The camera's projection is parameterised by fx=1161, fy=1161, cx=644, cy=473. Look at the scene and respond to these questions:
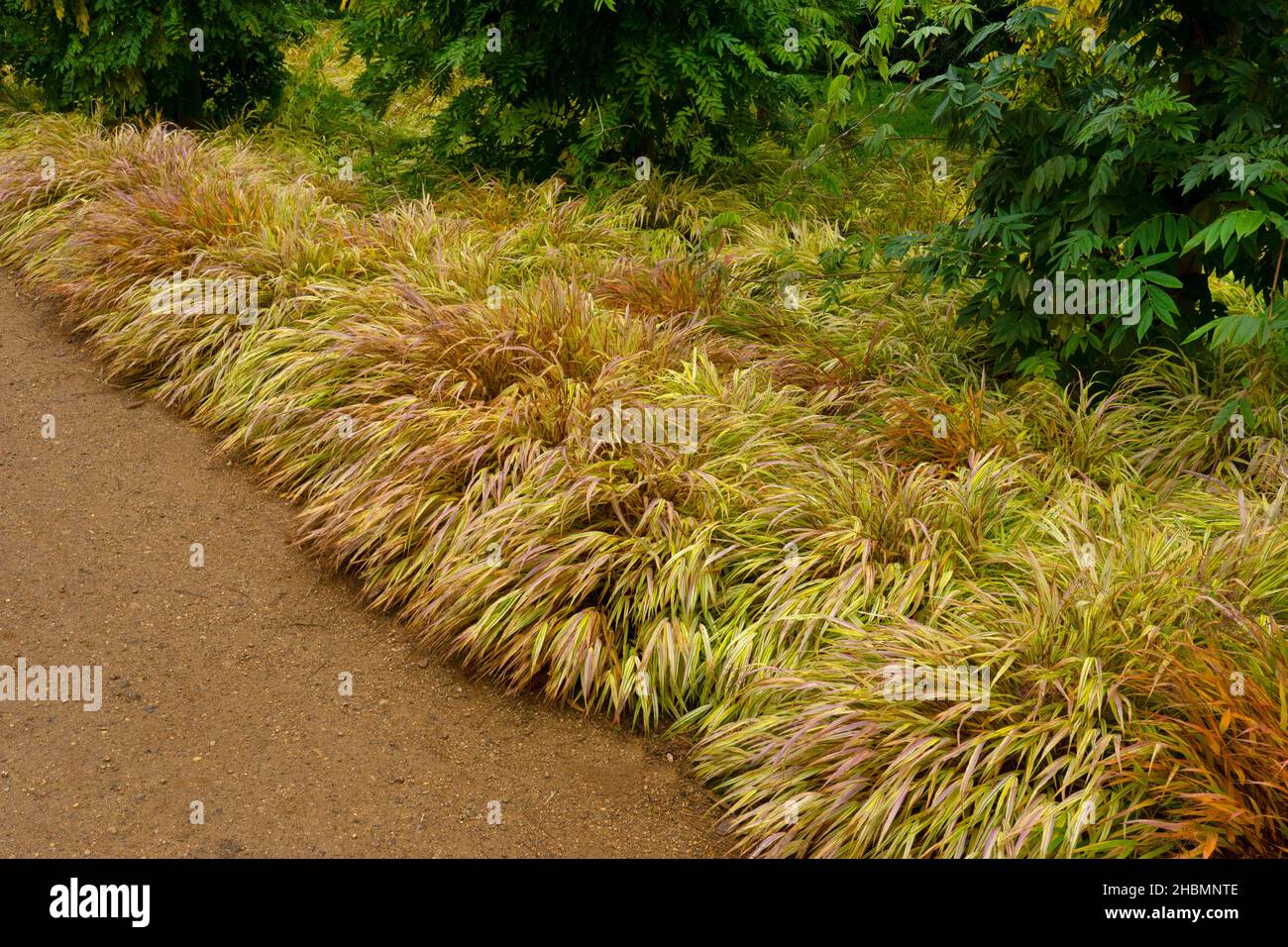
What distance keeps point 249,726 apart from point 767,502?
179cm

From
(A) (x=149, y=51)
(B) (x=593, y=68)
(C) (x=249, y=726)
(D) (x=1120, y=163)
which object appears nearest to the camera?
(C) (x=249, y=726)

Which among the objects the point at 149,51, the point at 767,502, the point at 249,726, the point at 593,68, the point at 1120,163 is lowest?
the point at 249,726

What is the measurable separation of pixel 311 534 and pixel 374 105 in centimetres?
399

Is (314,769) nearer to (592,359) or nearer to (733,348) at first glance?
(592,359)

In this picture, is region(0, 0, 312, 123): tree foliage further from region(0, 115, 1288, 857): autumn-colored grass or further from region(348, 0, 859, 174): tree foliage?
region(0, 115, 1288, 857): autumn-colored grass

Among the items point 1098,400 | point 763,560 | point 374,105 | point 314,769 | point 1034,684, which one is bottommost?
point 314,769

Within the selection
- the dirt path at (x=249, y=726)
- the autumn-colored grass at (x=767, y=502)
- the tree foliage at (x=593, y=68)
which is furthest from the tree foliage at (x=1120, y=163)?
the dirt path at (x=249, y=726)

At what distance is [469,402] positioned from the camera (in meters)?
4.50

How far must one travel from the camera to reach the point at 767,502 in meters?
3.95

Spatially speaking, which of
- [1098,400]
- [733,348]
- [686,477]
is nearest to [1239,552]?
[1098,400]

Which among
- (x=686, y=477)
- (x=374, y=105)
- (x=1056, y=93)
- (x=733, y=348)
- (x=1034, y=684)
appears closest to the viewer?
(x=1034, y=684)

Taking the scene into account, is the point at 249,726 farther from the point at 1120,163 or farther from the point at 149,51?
the point at 149,51

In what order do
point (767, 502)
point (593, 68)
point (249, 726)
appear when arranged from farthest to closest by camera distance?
point (593, 68)
point (767, 502)
point (249, 726)

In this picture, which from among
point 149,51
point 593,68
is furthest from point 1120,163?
point 149,51
